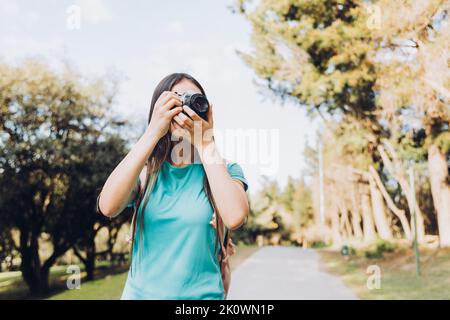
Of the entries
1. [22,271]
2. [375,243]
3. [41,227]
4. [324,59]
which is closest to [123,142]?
[41,227]

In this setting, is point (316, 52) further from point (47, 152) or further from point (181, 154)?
point (181, 154)

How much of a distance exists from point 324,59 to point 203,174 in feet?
32.1

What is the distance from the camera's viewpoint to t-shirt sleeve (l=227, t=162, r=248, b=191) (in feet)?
3.76

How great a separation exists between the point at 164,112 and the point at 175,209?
0.21 m

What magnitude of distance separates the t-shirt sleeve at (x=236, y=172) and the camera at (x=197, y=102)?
0.43 ft

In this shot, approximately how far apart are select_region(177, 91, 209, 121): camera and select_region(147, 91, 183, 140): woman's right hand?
0.05ft

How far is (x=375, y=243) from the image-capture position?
1472cm

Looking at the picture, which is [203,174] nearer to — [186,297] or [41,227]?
[186,297]

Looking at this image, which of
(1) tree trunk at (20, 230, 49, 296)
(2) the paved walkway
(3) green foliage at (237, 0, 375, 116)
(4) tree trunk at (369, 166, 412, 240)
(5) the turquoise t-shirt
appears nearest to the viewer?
(5) the turquoise t-shirt

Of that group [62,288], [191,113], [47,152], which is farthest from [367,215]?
[191,113]

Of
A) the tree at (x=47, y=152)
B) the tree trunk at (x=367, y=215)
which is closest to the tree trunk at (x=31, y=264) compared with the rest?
the tree at (x=47, y=152)

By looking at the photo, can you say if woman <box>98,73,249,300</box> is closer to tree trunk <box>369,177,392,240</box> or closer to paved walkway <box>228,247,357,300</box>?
paved walkway <box>228,247,357,300</box>

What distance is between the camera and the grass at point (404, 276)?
7.96m

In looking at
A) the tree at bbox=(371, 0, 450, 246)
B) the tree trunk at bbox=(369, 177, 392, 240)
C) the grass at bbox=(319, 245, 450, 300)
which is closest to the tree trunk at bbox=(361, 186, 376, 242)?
the tree trunk at bbox=(369, 177, 392, 240)
